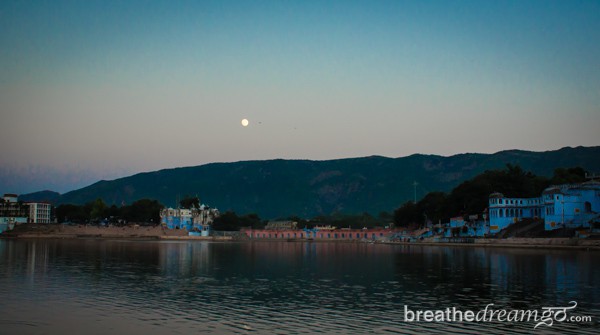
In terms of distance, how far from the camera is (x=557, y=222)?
89.6 metres

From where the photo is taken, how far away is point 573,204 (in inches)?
3499

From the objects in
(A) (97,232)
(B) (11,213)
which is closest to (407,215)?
(A) (97,232)

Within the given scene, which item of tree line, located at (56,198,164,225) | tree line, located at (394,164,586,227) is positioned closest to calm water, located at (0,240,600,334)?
tree line, located at (394,164,586,227)

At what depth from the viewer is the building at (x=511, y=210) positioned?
103812 mm

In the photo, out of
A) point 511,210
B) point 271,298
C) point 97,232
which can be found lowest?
point 97,232

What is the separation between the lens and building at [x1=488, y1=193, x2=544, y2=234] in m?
104

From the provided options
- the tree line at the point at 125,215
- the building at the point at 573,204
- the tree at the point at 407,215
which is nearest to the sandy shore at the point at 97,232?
the tree line at the point at 125,215

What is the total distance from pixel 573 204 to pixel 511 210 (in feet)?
52.3

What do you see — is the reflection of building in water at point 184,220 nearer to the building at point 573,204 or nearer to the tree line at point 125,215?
the tree line at point 125,215

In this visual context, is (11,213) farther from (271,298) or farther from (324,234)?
(271,298)

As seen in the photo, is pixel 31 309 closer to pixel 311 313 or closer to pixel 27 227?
pixel 311 313

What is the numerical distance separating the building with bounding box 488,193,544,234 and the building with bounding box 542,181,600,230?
13073mm

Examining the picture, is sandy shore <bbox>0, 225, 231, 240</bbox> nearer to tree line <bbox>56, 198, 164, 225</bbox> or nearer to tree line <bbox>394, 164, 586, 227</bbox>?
tree line <bbox>56, 198, 164, 225</bbox>

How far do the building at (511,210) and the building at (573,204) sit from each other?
42.9 ft
